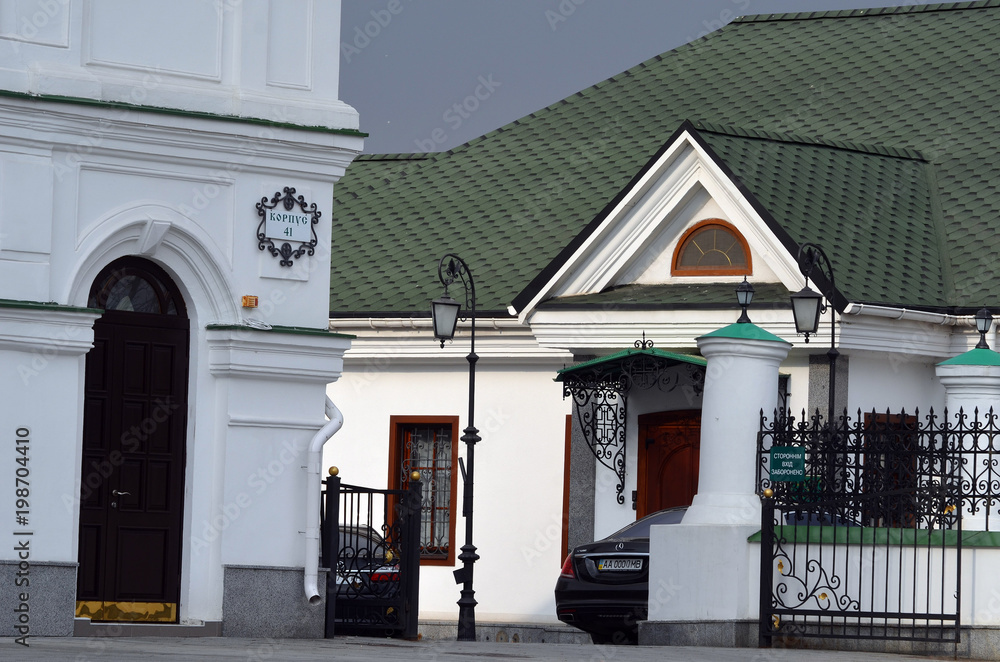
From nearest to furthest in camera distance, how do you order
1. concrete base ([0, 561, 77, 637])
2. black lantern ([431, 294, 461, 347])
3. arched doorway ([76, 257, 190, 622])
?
concrete base ([0, 561, 77, 637]), arched doorway ([76, 257, 190, 622]), black lantern ([431, 294, 461, 347])

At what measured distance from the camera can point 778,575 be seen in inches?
697

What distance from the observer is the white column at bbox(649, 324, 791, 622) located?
17.7 m

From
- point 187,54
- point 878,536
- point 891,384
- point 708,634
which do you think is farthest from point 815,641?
point 187,54

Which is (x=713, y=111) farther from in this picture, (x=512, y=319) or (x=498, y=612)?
(x=498, y=612)

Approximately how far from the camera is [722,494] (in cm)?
1805

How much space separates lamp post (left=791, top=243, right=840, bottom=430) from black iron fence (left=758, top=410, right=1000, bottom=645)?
213 centimetres

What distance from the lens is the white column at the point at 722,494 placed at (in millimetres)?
17719

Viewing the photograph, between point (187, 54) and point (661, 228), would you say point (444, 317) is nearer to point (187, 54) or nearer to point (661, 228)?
point (661, 228)

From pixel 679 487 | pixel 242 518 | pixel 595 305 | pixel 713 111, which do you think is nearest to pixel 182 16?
pixel 242 518

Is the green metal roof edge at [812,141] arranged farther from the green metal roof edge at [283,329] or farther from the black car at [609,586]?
the green metal roof edge at [283,329]

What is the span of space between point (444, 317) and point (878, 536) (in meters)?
6.19

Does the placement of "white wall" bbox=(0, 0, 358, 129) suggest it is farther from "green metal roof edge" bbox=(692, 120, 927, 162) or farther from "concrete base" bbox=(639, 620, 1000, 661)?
"green metal roof edge" bbox=(692, 120, 927, 162)

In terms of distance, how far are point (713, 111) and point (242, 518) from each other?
45.9 feet

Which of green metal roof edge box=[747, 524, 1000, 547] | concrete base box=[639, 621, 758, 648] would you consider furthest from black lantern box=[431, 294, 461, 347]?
green metal roof edge box=[747, 524, 1000, 547]
